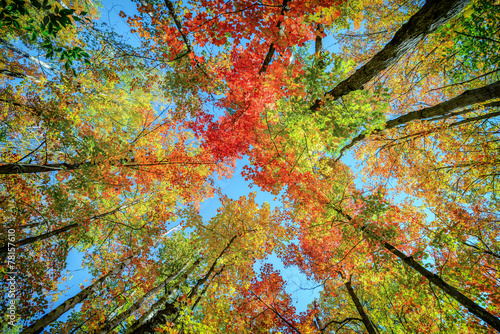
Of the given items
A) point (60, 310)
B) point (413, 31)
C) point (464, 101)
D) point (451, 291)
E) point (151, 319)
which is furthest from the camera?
point (151, 319)

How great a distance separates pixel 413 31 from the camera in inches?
122

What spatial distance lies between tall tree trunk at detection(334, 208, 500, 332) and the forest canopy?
0.16ft

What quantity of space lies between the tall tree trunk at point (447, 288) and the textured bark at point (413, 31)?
431 centimetres

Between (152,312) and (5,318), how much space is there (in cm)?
410

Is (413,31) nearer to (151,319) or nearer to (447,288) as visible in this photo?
(447,288)

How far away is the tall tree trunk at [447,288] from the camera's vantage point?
3645 mm

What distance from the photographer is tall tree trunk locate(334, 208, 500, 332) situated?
364cm

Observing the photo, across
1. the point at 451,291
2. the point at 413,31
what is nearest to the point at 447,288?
the point at 451,291

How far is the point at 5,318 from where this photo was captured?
522 cm

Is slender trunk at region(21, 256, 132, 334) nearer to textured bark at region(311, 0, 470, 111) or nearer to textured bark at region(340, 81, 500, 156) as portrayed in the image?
textured bark at region(311, 0, 470, 111)

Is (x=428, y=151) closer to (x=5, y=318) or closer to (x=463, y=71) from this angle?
(x=463, y=71)

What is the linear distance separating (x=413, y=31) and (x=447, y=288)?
578 cm

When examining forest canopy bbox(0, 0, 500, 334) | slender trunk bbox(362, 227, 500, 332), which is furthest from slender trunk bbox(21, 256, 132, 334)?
slender trunk bbox(362, 227, 500, 332)

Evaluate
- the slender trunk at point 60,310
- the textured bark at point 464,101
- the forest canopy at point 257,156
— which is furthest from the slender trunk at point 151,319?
the textured bark at point 464,101
